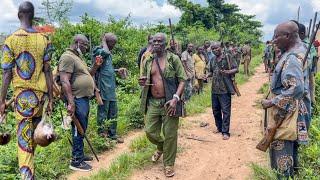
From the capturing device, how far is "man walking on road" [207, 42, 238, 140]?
7438 millimetres

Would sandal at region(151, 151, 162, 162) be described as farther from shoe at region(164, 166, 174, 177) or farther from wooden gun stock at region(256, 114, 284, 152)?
wooden gun stock at region(256, 114, 284, 152)

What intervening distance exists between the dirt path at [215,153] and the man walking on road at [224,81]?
0.39 metres

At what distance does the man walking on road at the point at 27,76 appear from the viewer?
4.30 metres

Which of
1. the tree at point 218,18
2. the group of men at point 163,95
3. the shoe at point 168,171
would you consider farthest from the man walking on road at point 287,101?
the tree at point 218,18

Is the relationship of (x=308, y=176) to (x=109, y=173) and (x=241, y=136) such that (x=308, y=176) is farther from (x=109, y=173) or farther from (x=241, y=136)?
(x=241, y=136)

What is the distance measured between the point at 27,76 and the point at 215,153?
3.43 metres

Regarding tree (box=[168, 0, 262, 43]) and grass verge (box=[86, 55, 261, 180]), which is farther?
tree (box=[168, 0, 262, 43])

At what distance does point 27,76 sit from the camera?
14.3 ft

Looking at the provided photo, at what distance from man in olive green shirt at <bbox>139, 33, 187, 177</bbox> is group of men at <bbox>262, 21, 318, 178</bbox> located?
1457mm

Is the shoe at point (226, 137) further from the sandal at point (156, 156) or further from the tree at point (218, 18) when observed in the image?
the tree at point (218, 18)

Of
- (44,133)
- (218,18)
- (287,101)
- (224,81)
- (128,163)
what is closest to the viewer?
(287,101)

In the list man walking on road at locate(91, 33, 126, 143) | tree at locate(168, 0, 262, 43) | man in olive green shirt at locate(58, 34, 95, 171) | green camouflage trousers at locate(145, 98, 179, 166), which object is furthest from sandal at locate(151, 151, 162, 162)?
tree at locate(168, 0, 262, 43)

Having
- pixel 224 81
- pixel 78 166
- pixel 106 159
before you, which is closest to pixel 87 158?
pixel 106 159

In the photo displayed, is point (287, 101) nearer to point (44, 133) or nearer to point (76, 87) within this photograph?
point (44, 133)
